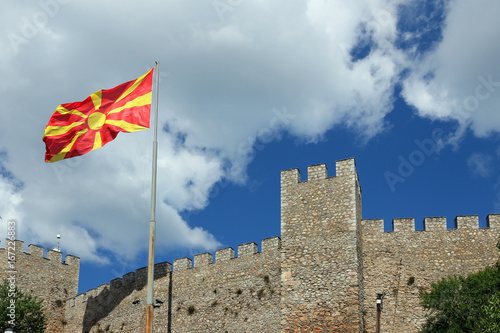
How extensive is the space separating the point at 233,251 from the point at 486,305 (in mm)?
13428

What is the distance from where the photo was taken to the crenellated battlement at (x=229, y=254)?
96.7ft

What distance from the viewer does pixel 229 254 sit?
31.2m

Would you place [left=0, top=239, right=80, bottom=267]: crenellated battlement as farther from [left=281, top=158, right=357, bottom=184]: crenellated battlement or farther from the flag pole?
the flag pole

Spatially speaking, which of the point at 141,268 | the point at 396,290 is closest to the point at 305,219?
the point at 396,290

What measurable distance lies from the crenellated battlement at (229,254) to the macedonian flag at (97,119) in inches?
489

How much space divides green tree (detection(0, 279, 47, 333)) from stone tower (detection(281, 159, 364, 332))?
50.1 feet

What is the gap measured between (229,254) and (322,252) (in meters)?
6.90

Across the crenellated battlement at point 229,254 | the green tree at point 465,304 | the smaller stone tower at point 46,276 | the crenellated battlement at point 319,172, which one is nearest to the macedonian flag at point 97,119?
the crenellated battlement at point 319,172

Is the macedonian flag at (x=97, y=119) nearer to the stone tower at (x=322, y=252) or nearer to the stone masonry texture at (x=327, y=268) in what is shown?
the stone masonry texture at (x=327, y=268)

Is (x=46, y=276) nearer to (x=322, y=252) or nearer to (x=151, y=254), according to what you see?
(x=322, y=252)

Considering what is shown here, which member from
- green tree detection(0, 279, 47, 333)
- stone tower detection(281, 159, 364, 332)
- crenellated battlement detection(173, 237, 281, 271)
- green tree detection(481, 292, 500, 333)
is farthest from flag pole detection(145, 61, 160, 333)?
green tree detection(0, 279, 47, 333)

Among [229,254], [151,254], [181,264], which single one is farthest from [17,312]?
[151,254]

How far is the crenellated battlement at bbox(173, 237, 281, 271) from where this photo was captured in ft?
96.7

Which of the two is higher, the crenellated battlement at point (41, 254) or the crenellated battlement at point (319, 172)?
the crenellated battlement at point (319, 172)
